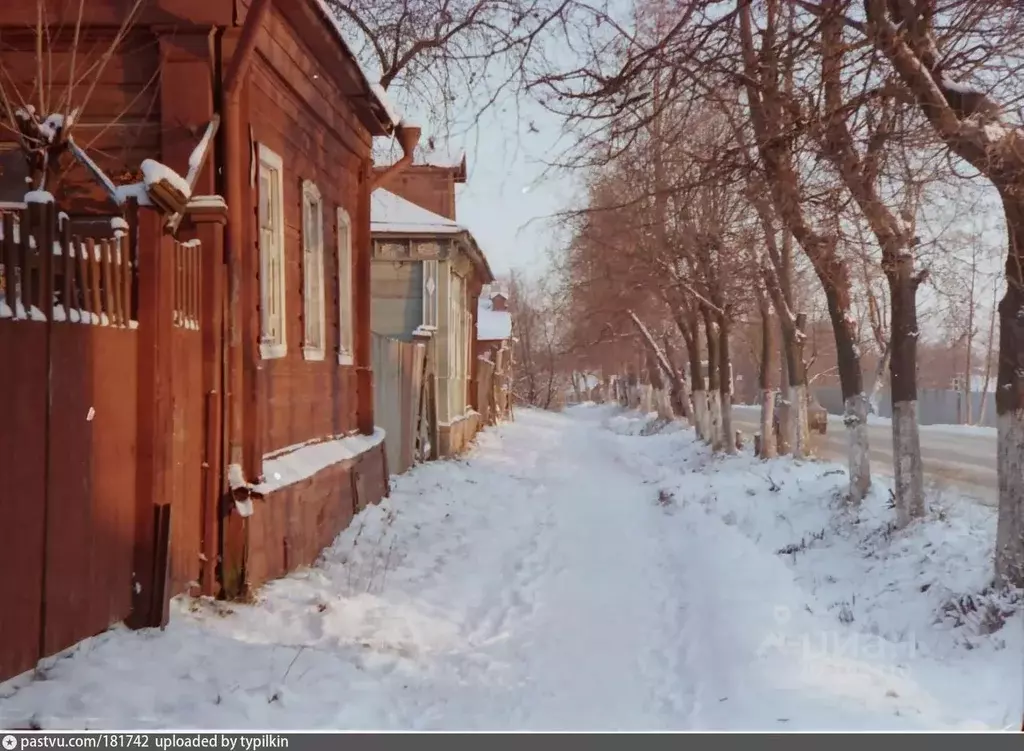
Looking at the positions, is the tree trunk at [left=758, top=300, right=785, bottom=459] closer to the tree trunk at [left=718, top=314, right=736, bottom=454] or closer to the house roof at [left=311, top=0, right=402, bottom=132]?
the tree trunk at [left=718, top=314, right=736, bottom=454]

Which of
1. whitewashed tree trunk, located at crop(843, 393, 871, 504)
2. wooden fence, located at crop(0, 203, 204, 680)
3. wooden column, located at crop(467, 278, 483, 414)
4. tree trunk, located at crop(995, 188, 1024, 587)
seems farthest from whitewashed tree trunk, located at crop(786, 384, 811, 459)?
wooden fence, located at crop(0, 203, 204, 680)

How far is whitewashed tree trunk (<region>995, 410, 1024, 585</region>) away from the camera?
541cm

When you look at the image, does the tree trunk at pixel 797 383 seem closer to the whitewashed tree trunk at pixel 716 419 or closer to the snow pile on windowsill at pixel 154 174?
the whitewashed tree trunk at pixel 716 419

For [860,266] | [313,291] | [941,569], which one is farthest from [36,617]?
[860,266]

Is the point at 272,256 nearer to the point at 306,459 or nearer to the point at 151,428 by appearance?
the point at 306,459

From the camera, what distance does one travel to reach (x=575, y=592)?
20.6ft

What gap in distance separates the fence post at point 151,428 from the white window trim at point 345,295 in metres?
4.17

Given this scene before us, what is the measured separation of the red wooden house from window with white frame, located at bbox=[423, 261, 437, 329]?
7.84 meters

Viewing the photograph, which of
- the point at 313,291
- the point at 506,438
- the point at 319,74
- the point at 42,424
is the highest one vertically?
the point at 319,74

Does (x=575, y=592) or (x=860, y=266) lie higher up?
(x=860, y=266)

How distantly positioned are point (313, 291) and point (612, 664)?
4.43 meters

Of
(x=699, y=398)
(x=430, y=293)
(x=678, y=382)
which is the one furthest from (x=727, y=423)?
(x=678, y=382)

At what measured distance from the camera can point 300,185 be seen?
23.1 ft
